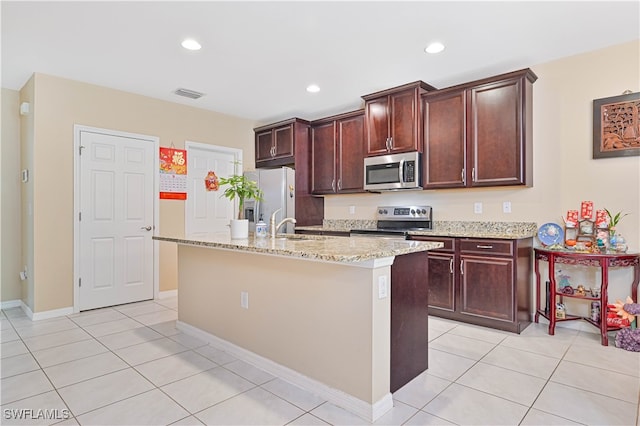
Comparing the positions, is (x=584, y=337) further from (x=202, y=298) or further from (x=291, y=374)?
(x=202, y=298)

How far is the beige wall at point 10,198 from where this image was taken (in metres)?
4.09

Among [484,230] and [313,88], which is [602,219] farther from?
[313,88]

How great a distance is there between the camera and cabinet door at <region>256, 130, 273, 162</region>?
5.39m

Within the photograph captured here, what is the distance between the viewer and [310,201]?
524cm

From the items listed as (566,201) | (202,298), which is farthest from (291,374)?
(566,201)

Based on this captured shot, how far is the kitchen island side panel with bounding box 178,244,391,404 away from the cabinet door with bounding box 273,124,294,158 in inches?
97.1

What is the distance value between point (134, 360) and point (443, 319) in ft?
8.95

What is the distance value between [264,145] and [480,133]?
3.10 m

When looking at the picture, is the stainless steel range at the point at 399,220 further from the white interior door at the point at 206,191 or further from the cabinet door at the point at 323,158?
the white interior door at the point at 206,191

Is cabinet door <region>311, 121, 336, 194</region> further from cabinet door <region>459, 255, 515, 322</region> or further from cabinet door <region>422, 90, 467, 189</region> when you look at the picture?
cabinet door <region>459, 255, 515, 322</region>

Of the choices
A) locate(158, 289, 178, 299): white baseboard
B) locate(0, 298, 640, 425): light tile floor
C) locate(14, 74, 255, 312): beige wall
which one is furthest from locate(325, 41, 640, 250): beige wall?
locate(14, 74, 255, 312): beige wall

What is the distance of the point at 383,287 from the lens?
193 centimetres

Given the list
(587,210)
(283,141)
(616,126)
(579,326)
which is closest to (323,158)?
(283,141)

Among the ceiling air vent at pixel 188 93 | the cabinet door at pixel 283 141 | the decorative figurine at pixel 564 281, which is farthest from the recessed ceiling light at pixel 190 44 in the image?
the decorative figurine at pixel 564 281
